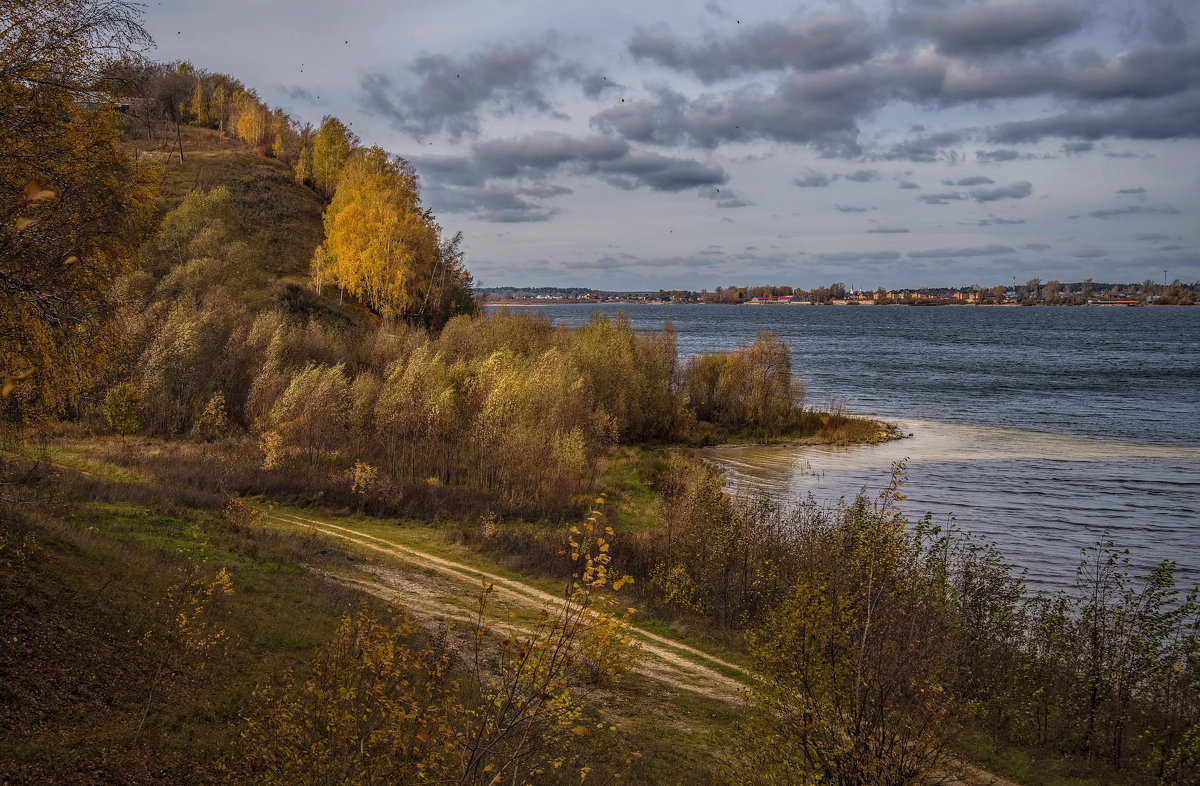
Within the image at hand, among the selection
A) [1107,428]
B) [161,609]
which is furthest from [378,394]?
[1107,428]

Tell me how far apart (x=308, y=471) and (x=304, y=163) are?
67371mm

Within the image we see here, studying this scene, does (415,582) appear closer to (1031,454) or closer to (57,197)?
(57,197)

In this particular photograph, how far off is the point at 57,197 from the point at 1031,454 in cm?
5490

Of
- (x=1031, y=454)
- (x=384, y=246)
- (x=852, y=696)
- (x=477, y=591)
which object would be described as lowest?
(x=477, y=591)

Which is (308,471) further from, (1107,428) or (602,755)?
(1107,428)

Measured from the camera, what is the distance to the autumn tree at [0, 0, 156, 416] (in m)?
8.56

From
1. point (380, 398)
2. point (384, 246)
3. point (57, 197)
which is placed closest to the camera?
point (57, 197)

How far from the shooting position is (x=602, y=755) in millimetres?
13891

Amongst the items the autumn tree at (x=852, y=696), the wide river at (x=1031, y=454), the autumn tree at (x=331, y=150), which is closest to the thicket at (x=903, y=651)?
the autumn tree at (x=852, y=696)

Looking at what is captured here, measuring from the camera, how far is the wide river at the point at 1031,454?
33500 millimetres

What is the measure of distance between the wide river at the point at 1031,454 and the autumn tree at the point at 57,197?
2113 centimetres

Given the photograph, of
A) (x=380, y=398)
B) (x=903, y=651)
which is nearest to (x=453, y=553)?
(x=380, y=398)

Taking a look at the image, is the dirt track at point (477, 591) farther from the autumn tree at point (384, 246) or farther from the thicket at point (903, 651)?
the autumn tree at point (384, 246)

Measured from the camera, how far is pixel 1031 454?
165 ft
